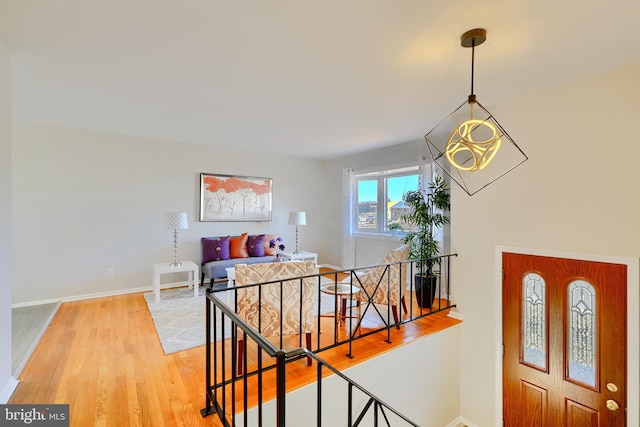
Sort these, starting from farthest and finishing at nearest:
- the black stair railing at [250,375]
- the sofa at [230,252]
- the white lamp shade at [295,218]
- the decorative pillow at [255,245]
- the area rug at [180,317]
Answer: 1. the white lamp shade at [295,218]
2. the decorative pillow at [255,245]
3. the sofa at [230,252]
4. the area rug at [180,317]
5. the black stair railing at [250,375]

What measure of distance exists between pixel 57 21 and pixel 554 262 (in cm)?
418

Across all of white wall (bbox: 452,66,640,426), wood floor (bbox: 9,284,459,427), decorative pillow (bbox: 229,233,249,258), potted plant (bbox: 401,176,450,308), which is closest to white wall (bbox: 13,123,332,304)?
decorative pillow (bbox: 229,233,249,258)

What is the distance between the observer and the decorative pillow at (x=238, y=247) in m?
5.22

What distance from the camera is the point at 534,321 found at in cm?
288

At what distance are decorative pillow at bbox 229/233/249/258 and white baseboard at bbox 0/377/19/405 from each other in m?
3.13

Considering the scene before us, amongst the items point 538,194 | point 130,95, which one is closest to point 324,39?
point 130,95

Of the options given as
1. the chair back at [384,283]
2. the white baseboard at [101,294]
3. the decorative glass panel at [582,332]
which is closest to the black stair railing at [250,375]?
the chair back at [384,283]

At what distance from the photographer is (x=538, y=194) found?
2.81 metres

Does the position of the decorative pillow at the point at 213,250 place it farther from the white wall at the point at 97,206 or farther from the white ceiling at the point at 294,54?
the white ceiling at the point at 294,54

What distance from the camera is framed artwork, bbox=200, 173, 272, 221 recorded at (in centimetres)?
527

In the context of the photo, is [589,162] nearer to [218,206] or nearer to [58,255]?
[218,206]

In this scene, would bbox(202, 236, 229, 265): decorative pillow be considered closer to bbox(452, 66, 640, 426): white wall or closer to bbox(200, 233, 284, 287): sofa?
bbox(200, 233, 284, 287): sofa

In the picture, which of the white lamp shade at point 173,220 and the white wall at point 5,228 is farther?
the white lamp shade at point 173,220

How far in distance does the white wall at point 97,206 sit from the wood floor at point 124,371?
92 cm
